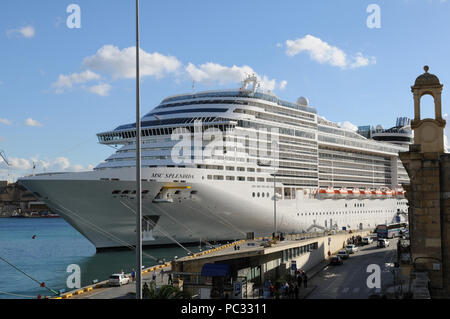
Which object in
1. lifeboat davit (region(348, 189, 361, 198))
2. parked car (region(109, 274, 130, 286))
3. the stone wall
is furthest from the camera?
lifeboat davit (region(348, 189, 361, 198))

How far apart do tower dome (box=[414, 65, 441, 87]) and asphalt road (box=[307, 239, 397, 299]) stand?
10.3 meters

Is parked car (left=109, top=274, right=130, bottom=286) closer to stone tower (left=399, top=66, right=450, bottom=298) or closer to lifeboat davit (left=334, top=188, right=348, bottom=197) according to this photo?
stone tower (left=399, top=66, right=450, bottom=298)

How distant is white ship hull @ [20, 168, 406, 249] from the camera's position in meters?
39.2

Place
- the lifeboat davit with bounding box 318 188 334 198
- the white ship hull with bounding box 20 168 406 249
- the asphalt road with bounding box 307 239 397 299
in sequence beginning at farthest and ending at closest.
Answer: the lifeboat davit with bounding box 318 188 334 198 → the white ship hull with bounding box 20 168 406 249 → the asphalt road with bounding box 307 239 397 299

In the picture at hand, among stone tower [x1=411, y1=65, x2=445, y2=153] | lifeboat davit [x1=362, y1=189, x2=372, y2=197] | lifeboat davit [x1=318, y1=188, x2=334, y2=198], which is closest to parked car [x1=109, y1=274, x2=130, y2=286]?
stone tower [x1=411, y1=65, x2=445, y2=153]

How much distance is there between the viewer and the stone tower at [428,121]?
19.6 meters

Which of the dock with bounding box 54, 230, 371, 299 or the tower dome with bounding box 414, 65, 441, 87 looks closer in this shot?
the tower dome with bounding box 414, 65, 441, 87

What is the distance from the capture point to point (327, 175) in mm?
65000

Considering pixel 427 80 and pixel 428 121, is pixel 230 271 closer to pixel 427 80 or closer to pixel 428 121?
pixel 428 121

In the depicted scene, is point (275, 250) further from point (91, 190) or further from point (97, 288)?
point (91, 190)

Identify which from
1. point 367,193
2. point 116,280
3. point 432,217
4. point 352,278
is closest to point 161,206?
point 116,280

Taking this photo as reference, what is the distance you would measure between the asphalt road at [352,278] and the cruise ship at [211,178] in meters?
11.5

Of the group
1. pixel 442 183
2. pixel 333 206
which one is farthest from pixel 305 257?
pixel 333 206
